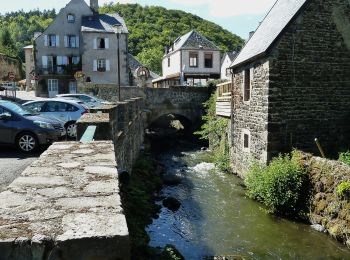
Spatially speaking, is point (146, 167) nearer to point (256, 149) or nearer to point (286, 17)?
point (256, 149)

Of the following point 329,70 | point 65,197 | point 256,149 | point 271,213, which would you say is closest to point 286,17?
point 329,70

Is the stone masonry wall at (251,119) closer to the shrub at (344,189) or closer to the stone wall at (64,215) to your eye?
the shrub at (344,189)

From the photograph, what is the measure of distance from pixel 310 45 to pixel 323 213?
7.12m

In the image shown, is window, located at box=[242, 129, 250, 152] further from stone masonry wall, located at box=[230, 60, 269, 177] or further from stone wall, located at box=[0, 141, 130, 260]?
stone wall, located at box=[0, 141, 130, 260]

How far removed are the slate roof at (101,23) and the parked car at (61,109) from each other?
88.5 ft

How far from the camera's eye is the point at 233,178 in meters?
19.9

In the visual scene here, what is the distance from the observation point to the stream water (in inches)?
437

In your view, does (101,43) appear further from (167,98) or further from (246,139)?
(246,139)

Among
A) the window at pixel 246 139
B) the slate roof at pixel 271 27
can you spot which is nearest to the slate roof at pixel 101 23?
the slate roof at pixel 271 27

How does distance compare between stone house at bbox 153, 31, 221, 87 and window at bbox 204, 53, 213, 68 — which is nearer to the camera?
stone house at bbox 153, 31, 221, 87

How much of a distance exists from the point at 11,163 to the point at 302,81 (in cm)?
1174

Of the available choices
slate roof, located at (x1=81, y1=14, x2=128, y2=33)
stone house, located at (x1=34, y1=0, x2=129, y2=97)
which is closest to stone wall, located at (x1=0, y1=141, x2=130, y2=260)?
slate roof, located at (x1=81, y1=14, x2=128, y2=33)

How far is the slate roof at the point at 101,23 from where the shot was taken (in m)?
41.9

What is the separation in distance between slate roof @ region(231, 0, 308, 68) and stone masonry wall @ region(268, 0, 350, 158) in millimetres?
359
